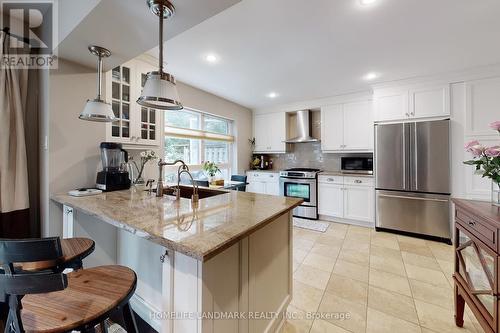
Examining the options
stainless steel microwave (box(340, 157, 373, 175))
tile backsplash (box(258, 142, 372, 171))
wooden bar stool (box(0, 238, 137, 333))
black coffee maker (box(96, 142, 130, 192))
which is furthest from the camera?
tile backsplash (box(258, 142, 372, 171))

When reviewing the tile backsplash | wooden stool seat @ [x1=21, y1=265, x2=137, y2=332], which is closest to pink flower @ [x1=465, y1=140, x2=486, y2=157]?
wooden stool seat @ [x1=21, y1=265, x2=137, y2=332]

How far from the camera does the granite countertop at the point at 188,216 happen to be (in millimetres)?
815

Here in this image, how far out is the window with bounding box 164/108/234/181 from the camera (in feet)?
11.0

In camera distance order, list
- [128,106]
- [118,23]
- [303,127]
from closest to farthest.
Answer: [118,23] → [128,106] → [303,127]

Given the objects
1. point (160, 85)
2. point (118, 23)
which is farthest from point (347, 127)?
point (118, 23)

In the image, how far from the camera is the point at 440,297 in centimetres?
184

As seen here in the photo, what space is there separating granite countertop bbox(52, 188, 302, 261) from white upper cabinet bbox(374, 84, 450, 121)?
296cm

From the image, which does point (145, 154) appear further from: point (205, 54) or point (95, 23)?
point (205, 54)

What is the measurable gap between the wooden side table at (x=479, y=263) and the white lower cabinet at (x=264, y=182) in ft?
10.7

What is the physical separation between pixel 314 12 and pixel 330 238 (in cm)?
295

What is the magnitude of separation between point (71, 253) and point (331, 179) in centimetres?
385

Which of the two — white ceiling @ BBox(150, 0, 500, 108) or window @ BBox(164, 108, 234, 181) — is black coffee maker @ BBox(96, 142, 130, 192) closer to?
window @ BBox(164, 108, 234, 181)

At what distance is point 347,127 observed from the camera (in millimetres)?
4020

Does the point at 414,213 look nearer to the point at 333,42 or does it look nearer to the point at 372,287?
the point at 372,287
